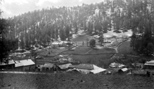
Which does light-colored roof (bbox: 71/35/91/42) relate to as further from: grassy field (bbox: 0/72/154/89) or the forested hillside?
grassy field (bbox: 0/72/154/89)

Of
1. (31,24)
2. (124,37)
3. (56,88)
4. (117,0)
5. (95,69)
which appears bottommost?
(95,69)

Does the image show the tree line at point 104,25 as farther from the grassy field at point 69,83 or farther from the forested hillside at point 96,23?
the grassy field at point 69,83

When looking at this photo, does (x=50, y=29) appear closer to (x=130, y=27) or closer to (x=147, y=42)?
(x=130, y=27)

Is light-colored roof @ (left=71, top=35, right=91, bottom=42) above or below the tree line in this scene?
below

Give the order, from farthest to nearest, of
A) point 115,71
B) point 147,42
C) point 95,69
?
point 147,42, point 95,69, point 115,71

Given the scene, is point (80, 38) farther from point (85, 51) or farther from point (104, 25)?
point (85, 51)

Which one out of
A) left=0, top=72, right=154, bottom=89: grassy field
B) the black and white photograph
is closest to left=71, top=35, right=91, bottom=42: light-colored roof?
the black and white photograph

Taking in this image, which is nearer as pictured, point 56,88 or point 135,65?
point 56,88

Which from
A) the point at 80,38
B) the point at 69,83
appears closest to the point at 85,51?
the point at 80,38

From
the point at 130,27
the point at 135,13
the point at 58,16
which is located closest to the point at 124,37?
the point at 130,27
